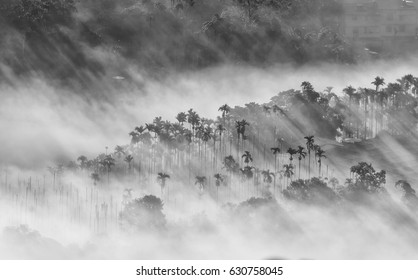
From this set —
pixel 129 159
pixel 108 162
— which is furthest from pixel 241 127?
pixel 108 162

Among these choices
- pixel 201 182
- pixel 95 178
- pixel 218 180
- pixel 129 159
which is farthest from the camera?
pixel 129 159

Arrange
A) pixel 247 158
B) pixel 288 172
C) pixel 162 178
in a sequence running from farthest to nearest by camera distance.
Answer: pixel 247 158 < pixel 288 172 < pixel 162 178

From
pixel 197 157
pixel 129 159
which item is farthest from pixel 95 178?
pixel 197 157

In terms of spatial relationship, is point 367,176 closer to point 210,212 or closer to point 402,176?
point 402,176

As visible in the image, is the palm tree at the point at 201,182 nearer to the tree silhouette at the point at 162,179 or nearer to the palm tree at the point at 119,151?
the tree silhouette at the point at 162,179

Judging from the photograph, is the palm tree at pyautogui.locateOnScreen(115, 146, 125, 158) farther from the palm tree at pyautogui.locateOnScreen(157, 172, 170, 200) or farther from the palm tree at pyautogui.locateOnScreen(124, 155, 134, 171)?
the palm tree at pyautogui.locateOnScreen(157, 172, 170, 200)

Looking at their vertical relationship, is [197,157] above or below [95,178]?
above

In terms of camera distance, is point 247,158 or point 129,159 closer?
point 129,159

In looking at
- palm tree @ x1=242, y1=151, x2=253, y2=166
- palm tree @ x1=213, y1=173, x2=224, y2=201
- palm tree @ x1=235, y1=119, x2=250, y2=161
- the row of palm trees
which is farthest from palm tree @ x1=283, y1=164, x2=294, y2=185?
palm tree @ x1=235, y1=119, x2=250, y2=161

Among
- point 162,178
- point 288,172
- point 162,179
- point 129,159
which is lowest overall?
point 162,179

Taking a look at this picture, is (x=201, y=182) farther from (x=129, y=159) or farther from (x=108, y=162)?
(x=108, y=162)

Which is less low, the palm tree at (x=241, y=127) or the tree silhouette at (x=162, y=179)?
the palm tree at (x=241, y=127)

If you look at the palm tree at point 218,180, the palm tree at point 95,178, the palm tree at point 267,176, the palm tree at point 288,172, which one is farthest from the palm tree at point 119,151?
the palm tree at point 288,172

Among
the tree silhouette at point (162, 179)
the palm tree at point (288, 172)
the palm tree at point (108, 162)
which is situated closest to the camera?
the tree silhouette at point (162, 179)
